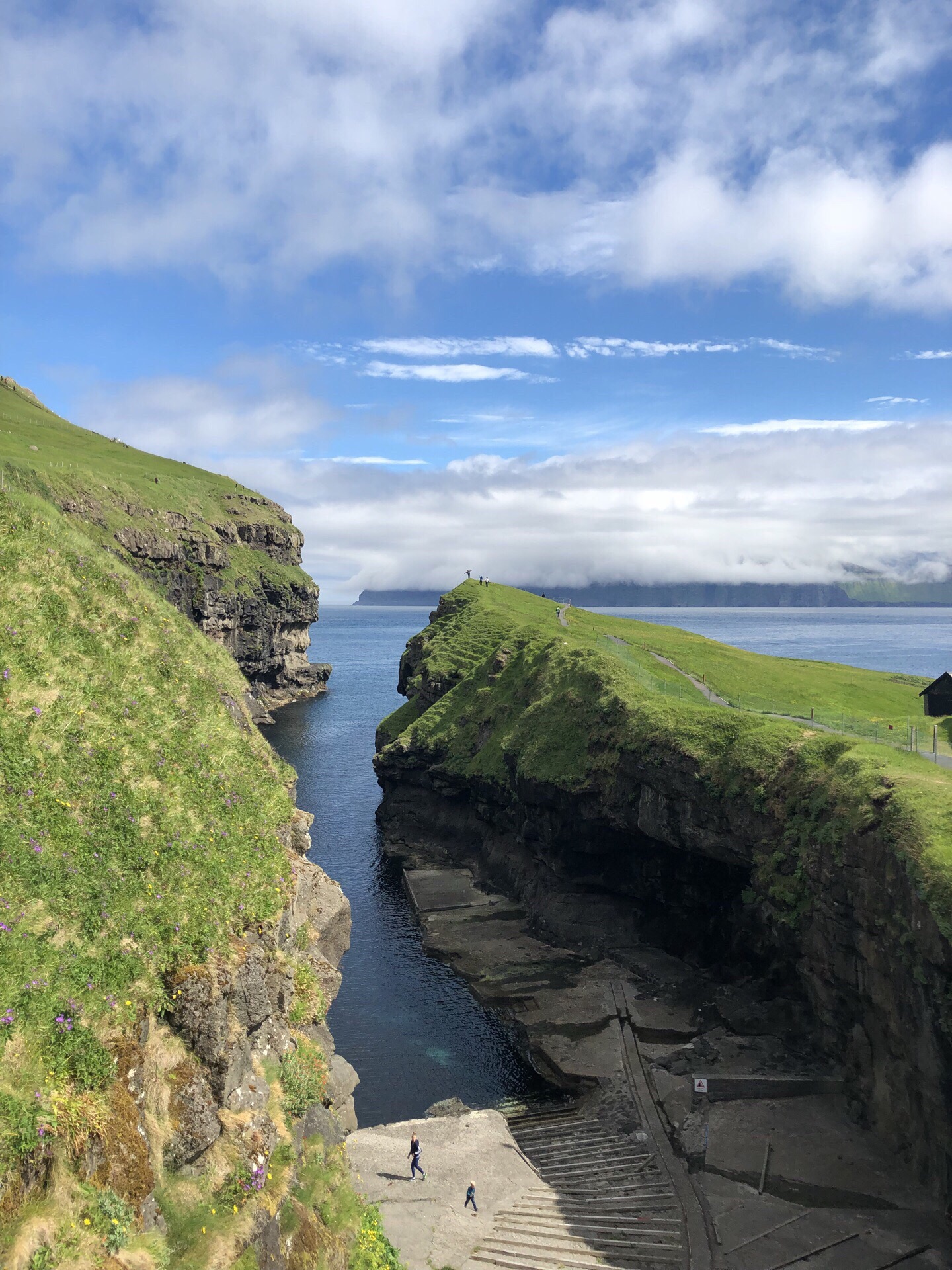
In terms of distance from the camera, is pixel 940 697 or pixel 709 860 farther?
pixel 940 697

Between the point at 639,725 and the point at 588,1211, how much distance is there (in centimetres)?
3548

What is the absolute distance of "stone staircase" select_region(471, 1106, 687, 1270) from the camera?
111ft

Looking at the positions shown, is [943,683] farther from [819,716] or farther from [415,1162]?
[415,1162]

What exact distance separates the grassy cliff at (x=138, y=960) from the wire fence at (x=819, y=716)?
40690 millimetres

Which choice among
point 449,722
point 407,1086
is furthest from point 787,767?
point 449,722

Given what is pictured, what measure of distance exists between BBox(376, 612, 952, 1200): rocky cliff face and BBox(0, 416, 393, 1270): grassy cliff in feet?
85.0

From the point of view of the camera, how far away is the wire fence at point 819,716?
53.6 meters

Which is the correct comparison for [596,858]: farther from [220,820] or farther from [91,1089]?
[91,1089]

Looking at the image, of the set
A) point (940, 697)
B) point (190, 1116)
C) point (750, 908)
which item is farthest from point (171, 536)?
point (190, 1116)

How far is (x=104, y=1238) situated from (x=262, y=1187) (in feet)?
17.5

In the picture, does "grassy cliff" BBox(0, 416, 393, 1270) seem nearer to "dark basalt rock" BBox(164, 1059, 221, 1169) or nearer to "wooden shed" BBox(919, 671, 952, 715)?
"dark basalt rock" BBox(164, 1059, 221, 1169)

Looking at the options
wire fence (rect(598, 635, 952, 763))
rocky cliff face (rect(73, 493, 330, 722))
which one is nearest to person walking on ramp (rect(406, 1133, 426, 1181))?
wire fence (rect(598, 635, 952, 763))

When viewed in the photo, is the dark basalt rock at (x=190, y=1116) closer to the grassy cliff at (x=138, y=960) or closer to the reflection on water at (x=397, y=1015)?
the grassy cliff at (x=138, y=960)

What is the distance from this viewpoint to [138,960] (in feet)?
64.5
